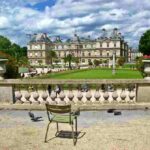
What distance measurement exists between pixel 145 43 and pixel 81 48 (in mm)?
60531

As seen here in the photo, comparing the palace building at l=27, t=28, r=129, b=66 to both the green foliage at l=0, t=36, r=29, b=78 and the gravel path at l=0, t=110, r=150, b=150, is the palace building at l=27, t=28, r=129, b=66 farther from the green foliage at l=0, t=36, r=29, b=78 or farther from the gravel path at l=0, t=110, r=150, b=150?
the gravel path at l=0, t=110, r=150, b=150

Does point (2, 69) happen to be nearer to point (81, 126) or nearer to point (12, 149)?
point (81, 126)

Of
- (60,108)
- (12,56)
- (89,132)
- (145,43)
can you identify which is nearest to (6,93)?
(89,132)

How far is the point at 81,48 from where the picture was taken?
167750 millimetres

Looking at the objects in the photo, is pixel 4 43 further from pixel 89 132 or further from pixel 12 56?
pixel 89 132

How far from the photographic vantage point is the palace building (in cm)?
16250

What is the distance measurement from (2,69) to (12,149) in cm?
629

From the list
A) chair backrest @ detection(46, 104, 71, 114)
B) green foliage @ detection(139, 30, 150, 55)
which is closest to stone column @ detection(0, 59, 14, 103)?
chair backrest @ detection(46, 104, 71, 114)

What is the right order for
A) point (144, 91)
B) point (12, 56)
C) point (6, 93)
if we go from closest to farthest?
point (144, 91) → point (6, 93) → point (12, 56)

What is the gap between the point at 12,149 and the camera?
8445 millimetres

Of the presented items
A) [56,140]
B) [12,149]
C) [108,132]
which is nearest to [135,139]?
[108,132]

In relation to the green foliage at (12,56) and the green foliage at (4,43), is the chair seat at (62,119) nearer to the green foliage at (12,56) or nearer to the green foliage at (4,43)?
the green foliage at (12,56)

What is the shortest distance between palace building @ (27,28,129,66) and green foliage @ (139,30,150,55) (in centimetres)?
4681

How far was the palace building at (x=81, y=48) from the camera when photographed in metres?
162
